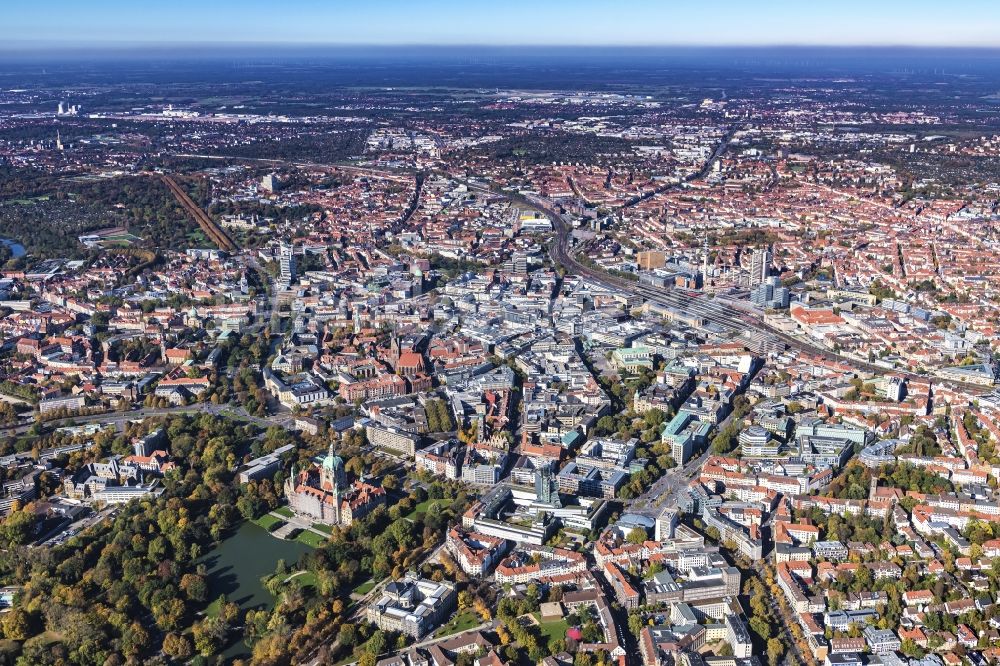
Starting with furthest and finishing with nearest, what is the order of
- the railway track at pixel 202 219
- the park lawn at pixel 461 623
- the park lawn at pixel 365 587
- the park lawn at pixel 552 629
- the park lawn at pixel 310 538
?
the railway track at pixel 202 219
the park lawn at pixel 310 538
the park lawn at pixel 365 587
the park lawn at pixel 461 623
the park lawn at pixel 552 629

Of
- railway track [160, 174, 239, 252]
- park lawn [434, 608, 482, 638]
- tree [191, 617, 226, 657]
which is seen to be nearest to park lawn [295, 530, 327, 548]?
tree [191, 617, 226, 657]

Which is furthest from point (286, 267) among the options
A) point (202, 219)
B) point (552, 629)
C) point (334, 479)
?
point (552, 629)

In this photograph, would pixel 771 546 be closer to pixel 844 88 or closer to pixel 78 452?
pixel 78 452

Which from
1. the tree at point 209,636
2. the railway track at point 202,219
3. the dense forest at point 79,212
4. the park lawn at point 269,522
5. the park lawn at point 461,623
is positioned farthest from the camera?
the dense forest at point 79,212

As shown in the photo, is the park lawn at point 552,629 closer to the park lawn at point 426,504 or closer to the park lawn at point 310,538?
the park lawn at point 426,504

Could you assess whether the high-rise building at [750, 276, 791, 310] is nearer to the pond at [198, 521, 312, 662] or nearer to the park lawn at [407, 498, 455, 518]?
the park lawn at [407, 498, 455, 518]

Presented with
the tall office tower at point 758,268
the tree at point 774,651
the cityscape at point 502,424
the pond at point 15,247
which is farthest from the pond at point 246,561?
the pond at point 15,247

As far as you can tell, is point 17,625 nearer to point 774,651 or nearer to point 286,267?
point 774,651
